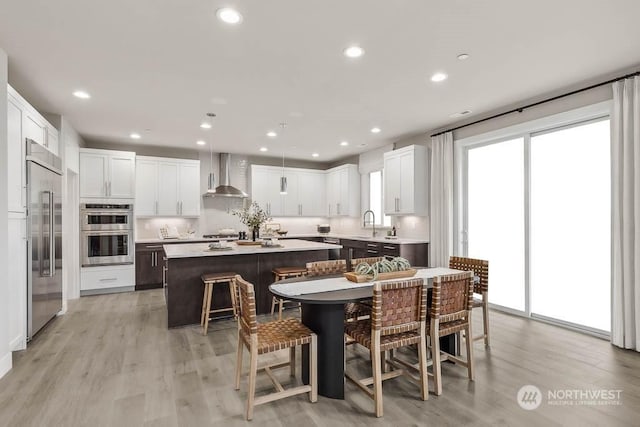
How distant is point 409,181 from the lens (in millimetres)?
5816

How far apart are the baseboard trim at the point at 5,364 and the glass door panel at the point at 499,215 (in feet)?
18.5

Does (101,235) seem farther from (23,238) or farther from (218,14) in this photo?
(218,14)

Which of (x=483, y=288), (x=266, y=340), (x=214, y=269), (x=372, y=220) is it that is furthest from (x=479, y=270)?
(x=372, y=220)

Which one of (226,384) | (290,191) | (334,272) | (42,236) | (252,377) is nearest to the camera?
(252,377)

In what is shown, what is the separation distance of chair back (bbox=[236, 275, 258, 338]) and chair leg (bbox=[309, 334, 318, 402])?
45 centimetres

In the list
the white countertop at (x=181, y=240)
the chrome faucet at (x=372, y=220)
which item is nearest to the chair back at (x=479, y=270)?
the chrome faucet at (x=372, y=220)

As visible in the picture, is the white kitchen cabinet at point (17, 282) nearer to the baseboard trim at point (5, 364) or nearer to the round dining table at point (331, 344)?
the baseboard trim at point (5, 364)

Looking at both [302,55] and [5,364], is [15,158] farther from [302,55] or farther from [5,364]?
[302,55]

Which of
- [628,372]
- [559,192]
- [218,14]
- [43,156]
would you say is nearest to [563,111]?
[559,192]

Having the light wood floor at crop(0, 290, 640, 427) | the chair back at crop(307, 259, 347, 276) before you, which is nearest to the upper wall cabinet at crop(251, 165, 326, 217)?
the light wood floor at crop(0, 290, 640, 427)

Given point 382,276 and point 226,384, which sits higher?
point 382,276

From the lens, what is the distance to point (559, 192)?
166 inches

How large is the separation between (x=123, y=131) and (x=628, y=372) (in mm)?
7178

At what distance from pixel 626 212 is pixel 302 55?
3.55 meters
